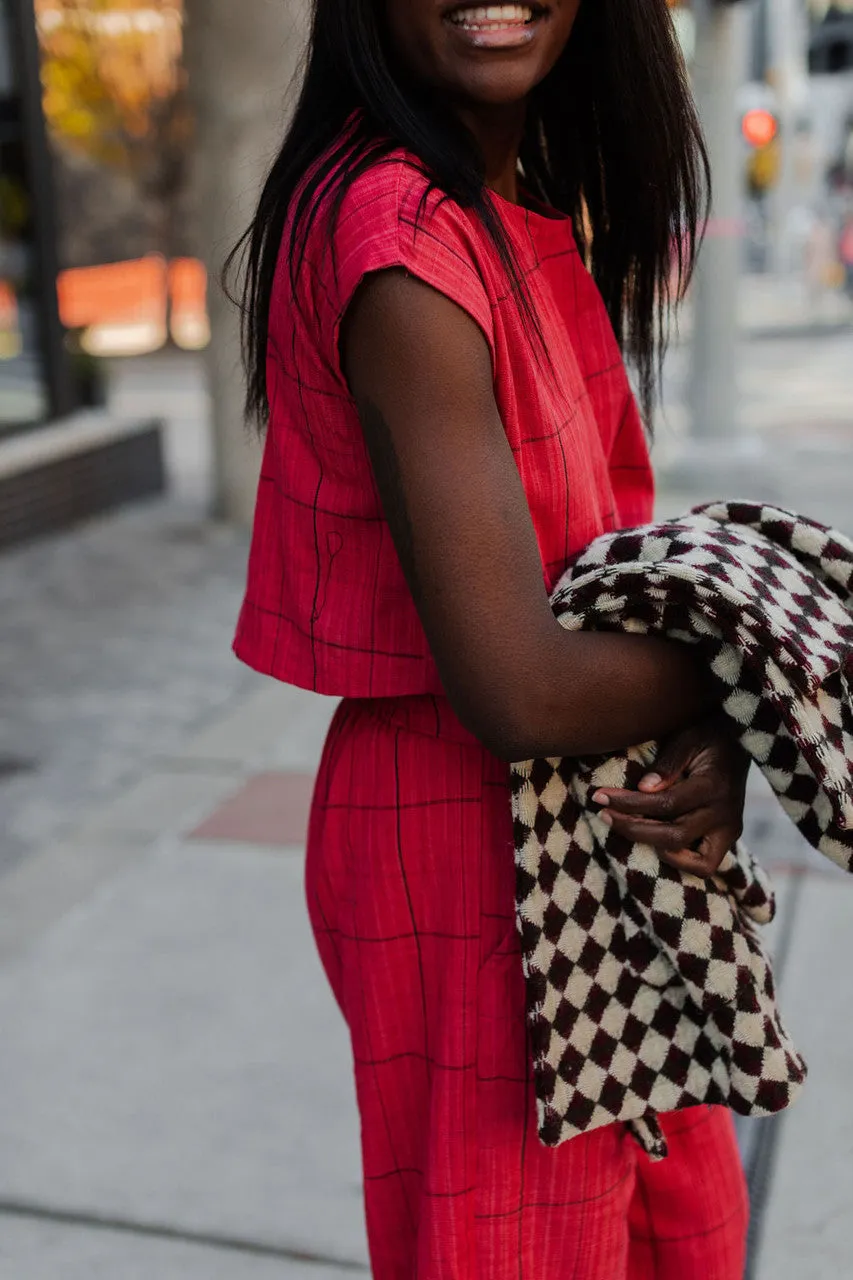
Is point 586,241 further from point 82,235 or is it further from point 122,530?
point 82,235

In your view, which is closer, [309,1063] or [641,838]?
[641,838]

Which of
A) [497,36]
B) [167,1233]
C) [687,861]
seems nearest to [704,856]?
[687,861]

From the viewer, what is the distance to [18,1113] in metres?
2.77

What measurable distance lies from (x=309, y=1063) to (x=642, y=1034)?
170 centimetres

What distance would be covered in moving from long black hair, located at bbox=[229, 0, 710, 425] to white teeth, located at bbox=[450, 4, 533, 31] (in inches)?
2.7

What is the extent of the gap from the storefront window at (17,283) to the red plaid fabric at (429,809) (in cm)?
705

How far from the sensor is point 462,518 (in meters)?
1.11

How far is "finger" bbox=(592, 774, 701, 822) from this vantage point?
1.25 m

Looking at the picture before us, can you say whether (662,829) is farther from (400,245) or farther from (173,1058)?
(173,1058)

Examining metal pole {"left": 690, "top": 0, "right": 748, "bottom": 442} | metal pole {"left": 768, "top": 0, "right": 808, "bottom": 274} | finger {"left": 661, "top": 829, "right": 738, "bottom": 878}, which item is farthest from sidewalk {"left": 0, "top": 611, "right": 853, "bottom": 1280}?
metal pole {"left": 768, "top": 0, "right": 808, "bottom": 274}

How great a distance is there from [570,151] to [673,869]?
2.46 feet

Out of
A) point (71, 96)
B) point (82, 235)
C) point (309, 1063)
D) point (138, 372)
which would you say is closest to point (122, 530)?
point (309, 1063)

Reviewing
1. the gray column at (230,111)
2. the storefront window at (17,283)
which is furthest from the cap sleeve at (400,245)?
the storefront window at (17,283)

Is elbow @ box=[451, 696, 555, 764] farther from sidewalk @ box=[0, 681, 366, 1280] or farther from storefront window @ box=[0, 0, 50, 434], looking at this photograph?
storefront window @ box=[0, 0, 50, 434]
